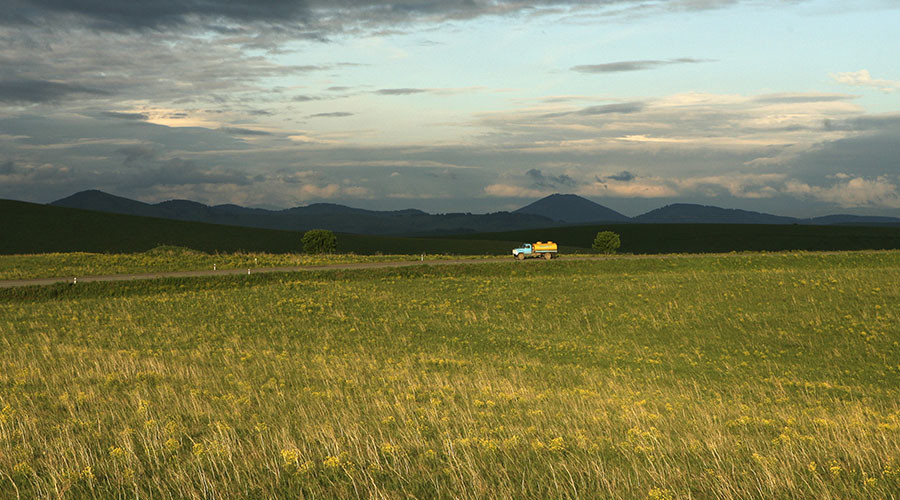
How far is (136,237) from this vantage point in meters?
130

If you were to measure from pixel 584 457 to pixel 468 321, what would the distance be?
20798mm

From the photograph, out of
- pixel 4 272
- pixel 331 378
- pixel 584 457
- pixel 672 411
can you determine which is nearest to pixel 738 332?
pixel 672 411

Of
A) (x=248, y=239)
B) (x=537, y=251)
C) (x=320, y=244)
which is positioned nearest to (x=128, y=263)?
(x=320, y=244)

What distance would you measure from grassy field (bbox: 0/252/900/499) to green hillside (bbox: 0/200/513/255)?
270 feet

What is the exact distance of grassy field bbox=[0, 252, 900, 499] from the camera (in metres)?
8.23

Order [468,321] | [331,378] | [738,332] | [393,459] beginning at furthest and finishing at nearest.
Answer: [468,321] < [738,332] < [331,378] < [393,459]

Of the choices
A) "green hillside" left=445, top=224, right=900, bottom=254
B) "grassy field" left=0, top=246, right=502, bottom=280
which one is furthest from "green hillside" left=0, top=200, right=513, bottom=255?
"grassy field" left=0, top=246, right=502, bottom=280

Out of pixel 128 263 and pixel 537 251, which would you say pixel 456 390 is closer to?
pixel 128 263

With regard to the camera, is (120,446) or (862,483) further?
(120,446)

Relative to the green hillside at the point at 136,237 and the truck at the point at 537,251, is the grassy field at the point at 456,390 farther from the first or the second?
the green hillside at the point at 136,237

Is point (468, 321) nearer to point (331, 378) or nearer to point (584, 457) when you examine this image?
point (331, 378)

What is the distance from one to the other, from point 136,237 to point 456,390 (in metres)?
132

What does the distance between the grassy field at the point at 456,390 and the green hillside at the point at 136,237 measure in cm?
8241

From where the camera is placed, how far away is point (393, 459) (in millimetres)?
8852
